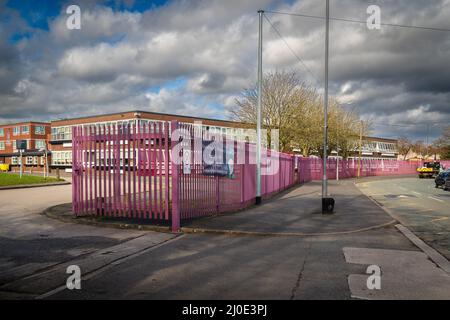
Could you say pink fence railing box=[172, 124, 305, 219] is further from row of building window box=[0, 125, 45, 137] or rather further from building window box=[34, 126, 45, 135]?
row of building window box=[0, 125, 45, 137]

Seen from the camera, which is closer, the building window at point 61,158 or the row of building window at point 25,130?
the building window at point 61,158

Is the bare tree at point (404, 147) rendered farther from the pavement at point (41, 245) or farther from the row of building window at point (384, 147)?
the pavement at point (41, 245)

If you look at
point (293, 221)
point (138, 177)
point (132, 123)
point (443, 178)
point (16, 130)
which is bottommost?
point (293, 221)

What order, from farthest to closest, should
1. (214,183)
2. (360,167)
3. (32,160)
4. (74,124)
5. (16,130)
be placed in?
(16,130)
(32,160)
(74,124)
(360,167)
(214,183)

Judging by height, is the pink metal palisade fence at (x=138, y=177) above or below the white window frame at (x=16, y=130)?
below

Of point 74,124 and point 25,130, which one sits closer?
point 74,124

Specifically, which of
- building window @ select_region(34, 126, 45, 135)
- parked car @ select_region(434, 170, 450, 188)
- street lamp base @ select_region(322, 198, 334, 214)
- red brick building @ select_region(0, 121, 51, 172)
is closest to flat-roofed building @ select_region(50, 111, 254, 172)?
red brick building @ select_region(0, 121, 51, 172)

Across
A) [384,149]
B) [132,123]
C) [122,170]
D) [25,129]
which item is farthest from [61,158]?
[384,149]

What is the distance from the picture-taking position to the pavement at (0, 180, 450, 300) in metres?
4.73

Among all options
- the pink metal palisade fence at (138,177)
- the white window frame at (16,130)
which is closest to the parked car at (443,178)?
the pink metal palisade fence at (138,177)

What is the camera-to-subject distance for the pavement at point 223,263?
4.73 metres

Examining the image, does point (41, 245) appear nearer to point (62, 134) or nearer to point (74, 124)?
point (74, 124)

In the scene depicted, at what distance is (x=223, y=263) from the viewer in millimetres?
6109
